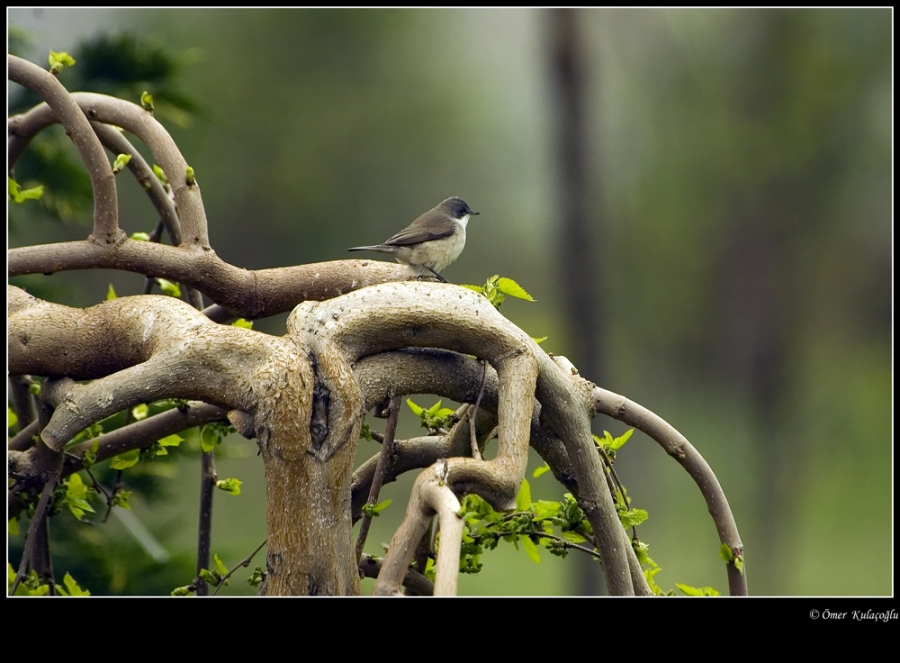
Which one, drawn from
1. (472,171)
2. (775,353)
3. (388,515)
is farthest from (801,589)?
(472,171)

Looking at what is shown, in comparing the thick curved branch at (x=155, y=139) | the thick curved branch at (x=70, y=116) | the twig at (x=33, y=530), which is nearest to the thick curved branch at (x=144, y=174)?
the thick curved branch at (x=155, y=139)

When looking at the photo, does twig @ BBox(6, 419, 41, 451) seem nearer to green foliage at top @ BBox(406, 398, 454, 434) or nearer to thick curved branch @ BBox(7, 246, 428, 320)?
thick curved branch @ BBox(7, 246, 428, 320)

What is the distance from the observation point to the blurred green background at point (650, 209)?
1040 centimetres

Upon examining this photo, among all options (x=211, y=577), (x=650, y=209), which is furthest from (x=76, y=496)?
(x=650, y=209)

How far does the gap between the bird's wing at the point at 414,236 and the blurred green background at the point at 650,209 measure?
4.23 m

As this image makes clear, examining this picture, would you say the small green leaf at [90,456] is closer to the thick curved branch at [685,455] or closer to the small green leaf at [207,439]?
the small green leaf at [207,439]

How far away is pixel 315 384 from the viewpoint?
2.00 metres

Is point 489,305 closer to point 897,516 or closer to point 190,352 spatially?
point 190,352

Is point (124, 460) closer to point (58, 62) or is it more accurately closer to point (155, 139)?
point (155, 139)

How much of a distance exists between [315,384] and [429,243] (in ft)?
6.28

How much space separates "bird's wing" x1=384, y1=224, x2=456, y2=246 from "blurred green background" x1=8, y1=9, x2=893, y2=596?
13.9 feet

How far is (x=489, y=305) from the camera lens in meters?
2.12

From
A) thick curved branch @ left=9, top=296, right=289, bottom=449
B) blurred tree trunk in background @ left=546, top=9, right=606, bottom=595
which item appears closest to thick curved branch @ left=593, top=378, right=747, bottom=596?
thick curved branch @ left=9, top=296, right=289, bottom=449

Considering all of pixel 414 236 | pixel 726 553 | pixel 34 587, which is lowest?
pixel 34 587
